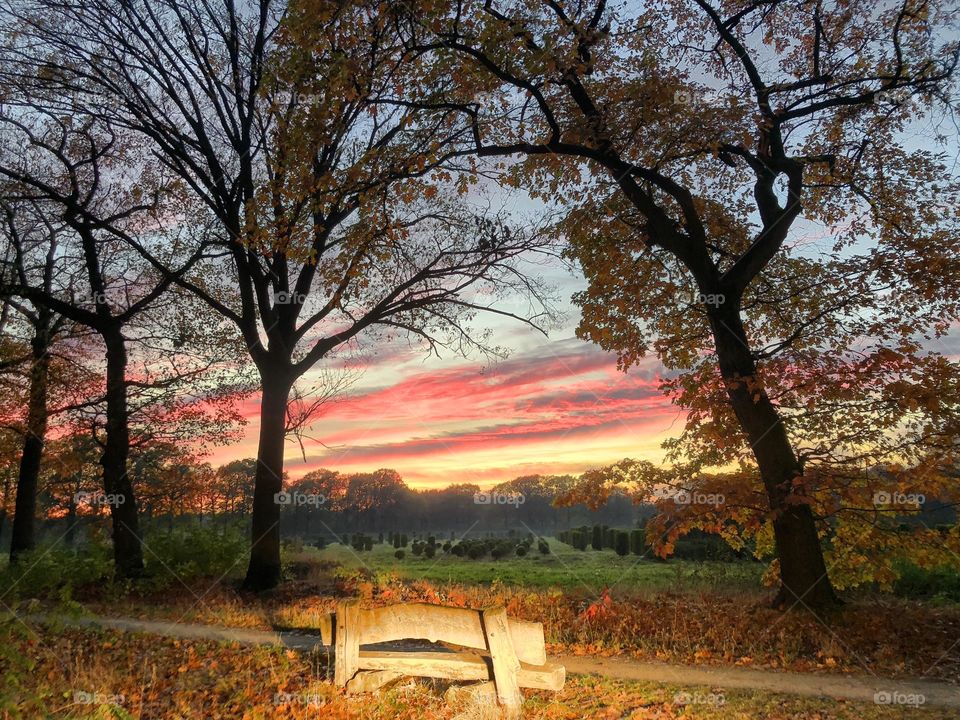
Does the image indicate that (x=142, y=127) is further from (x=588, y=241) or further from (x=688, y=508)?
(x=688, y=508)

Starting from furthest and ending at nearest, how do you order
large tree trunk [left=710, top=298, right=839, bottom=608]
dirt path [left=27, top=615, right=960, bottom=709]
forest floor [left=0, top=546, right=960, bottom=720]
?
large tree trunk [left=710, top=298, right=839, bottom=608], dirt path [left=27, top=615, right=960, bottom=709], forest floor [left=0, top=546, right=960, bottom=720]

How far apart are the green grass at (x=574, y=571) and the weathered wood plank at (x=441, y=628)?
7.09 metres

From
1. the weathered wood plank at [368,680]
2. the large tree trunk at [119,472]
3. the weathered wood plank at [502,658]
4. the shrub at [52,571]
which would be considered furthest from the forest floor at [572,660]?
the large tree trunk at [119,472]

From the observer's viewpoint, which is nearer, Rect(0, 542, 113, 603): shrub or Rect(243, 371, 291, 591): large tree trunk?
Rect(243, 371, 291, 591): large tree trunk

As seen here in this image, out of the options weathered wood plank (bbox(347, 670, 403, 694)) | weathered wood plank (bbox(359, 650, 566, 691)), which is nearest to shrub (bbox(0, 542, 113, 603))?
weathered wood plank (bbox(347, 670, 403, 694))

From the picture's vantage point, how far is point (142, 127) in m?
17.4

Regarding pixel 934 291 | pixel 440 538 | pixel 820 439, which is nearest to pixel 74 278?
pixel 820 439

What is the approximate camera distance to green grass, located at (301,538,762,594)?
1914 centimetres

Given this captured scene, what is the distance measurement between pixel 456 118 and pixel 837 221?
9.71 metres

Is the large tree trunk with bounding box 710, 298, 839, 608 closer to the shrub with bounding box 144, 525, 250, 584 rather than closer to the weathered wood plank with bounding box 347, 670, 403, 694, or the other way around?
the weathered wood plank with bounding box 347, 670, 403, 694

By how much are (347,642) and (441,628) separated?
1198 mm

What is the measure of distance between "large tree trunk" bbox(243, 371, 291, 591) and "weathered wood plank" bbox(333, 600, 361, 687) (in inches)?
373

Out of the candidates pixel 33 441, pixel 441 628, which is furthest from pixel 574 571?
pixel 441 628

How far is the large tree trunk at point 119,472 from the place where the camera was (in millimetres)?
17750
